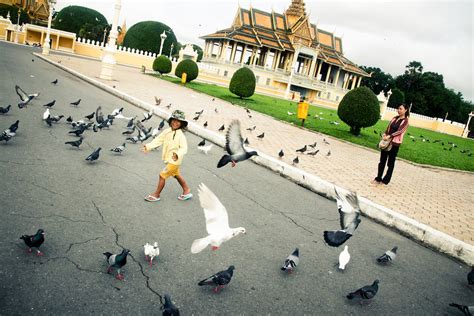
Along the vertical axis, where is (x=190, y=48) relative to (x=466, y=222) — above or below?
above

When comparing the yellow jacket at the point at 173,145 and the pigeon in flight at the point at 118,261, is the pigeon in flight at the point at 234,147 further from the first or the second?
the pigeon in flight at the point at 118,261

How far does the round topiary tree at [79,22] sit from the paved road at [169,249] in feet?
185

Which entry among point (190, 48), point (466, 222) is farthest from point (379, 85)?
point (466, 222)

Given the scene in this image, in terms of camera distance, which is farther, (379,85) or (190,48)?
(379,85)

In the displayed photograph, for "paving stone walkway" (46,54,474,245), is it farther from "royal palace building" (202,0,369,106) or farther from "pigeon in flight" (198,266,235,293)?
"royal palace building" (202,0,369,106)

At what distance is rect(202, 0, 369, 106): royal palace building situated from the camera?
47688 millimetres

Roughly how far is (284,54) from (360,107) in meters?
41.9

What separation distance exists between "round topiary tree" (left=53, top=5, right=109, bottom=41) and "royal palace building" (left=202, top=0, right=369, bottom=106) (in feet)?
61.1

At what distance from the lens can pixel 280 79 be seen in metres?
47.7

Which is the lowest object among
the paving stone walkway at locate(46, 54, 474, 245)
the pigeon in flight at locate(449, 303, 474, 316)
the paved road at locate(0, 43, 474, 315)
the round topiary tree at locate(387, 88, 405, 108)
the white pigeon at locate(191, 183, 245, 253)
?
the paved road at locate(0, 43, 474, 315)

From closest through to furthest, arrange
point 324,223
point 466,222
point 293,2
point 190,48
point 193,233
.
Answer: point 193,233 → point 324,223 → point 466,222 → point 190,48 → point 293,2

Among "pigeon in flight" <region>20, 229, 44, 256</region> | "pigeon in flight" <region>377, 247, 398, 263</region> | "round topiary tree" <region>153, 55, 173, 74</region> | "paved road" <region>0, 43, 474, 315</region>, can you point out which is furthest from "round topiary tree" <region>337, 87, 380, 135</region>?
"round topiary tree" <region>153, 55, 173, 74</region>

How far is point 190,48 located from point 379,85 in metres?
55.6

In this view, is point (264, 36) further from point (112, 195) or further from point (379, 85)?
point (112, 195)
